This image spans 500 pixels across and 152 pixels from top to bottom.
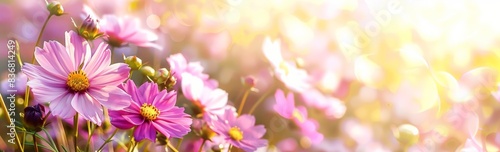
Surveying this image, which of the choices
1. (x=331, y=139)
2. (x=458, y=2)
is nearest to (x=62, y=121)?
(x=331, y=139)

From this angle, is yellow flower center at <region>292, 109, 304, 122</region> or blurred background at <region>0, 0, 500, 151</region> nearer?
yellow flower center at <region>292, 109, 304, 122</region>

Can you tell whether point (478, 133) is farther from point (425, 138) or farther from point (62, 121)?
point (62, 121)

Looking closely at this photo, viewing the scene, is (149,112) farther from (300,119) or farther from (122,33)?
(300,119)

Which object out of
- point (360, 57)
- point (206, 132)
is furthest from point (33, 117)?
point (360, 57)

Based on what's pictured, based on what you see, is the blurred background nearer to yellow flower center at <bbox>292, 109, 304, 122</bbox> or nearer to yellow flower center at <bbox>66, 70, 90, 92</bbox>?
yellow flower center at <bbox>292, 109, 304, 122</bbox>

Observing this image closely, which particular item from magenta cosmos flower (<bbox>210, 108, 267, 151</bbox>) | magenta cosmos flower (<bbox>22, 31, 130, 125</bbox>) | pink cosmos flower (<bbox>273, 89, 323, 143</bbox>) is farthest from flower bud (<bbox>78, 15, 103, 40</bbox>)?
pink cosmos flower (<bbox>273, 89, 323, 143</bbox>)

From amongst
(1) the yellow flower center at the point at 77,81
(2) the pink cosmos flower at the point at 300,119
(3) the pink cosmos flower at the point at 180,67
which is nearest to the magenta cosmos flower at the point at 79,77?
(1) the yellow flower center at the point at 77,81

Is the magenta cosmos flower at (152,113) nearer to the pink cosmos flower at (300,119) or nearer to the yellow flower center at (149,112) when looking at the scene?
the yellow flower center at (149,112)
